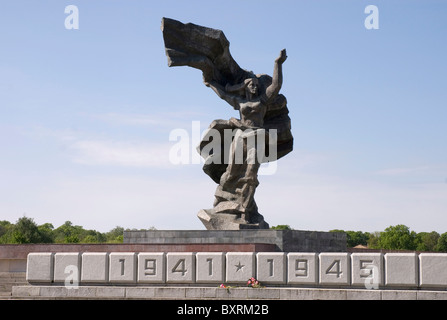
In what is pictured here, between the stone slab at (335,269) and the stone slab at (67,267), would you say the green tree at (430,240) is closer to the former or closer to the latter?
the stone slab at (335,269)

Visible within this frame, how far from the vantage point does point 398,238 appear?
5088 centimetres

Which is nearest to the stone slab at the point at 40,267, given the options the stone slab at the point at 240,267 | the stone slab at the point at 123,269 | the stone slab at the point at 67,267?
the stone slab at the point at 67,267

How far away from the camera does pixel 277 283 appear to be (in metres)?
12.2

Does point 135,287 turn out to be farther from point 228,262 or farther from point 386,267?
point 386,267

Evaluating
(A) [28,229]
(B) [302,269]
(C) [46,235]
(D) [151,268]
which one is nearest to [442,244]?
(C) [46,235]

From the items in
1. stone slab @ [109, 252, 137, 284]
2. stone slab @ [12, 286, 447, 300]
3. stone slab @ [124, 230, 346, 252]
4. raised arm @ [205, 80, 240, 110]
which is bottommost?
stone slab @ [12, 286, 447, 300]

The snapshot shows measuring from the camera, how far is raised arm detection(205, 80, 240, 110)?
1614 centimetres

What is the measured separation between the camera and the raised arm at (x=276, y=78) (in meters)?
16.0

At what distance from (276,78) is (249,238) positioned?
414cm

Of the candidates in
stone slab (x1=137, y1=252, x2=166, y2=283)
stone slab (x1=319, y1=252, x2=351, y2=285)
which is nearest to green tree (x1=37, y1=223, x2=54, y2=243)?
stone slab (x1=137, y1=252, x2=166, y2=283)

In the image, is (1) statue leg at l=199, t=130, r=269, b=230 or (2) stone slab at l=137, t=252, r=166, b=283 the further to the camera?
(1) statue leg at l=199, t=130, r=269, b=230

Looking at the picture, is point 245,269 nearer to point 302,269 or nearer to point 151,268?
point 302,269

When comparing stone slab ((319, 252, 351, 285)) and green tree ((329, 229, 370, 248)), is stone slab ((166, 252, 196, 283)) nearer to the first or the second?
stone slab ((319, 252, 351, 285))
